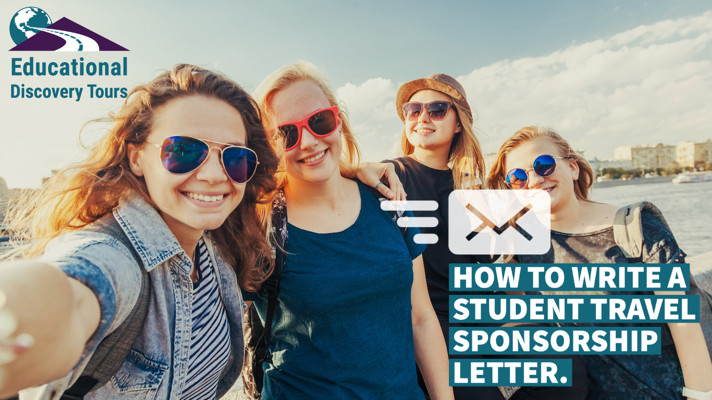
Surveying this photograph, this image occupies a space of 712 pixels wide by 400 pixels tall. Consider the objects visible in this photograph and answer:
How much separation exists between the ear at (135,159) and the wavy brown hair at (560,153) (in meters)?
2.44

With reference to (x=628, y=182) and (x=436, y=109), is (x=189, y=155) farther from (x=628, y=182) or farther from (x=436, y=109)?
(x=628, y=182)

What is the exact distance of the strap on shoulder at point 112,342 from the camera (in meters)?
1.08

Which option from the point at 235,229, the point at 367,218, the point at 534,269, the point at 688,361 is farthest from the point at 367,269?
the point at 688,361

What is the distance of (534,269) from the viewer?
2.45 meters

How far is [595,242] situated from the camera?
225 centimetres

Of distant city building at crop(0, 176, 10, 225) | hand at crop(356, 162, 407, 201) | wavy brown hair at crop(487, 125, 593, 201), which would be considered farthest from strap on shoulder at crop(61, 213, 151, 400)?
wavy brown hair at crop(487, 125, 593, 201)

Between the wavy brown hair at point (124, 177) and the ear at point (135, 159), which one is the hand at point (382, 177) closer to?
the wavy brown hair at point (124, 177)

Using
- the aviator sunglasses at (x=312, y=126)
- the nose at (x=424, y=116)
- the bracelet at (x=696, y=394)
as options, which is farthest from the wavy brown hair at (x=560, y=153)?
the aviator sunglasses at (x=312, y=126)

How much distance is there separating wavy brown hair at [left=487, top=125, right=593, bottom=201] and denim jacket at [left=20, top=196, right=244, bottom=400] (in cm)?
239

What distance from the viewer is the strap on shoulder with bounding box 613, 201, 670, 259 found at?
2.07 m

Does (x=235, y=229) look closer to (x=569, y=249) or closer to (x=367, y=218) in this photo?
(x=367, y=218)

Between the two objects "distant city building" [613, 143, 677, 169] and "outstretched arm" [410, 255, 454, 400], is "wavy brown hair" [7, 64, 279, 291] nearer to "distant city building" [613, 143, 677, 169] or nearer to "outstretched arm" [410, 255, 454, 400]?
"outstretched arm" [410, 255, 454, 400]

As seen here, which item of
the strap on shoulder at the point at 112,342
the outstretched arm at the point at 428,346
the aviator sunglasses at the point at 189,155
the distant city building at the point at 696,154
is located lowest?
the outstretched arm at the point at 428,346

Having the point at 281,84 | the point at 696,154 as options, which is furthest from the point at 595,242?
the point at 696,154
